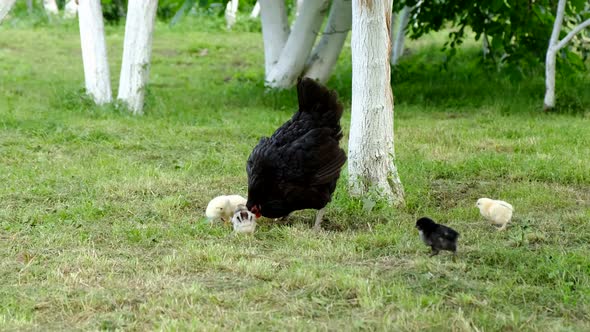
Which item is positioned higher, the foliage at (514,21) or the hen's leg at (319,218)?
the foliage at (514,21)

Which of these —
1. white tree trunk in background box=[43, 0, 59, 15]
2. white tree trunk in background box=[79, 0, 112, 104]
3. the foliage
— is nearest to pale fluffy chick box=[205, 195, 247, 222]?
white tree trunk in background box=[79, 0, 112, 104]

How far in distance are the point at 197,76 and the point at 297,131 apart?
12.5m

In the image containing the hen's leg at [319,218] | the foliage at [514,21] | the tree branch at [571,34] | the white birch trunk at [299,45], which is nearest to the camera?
the hen's leg at [319,218]

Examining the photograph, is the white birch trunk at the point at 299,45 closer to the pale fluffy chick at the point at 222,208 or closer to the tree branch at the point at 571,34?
the tree branch at the point at 571,34

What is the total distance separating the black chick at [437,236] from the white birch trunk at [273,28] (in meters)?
10.2

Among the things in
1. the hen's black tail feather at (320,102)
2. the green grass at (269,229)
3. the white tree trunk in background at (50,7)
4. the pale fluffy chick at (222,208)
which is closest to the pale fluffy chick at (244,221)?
the green grass at (269,229)

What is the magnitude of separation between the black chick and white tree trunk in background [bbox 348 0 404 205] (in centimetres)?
158

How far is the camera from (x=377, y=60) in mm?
8023

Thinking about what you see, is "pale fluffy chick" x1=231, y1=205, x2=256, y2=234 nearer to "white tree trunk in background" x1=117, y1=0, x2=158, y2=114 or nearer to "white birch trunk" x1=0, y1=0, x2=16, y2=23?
"white birch trunk" x1=0, y1=0, x2=16, y2=23

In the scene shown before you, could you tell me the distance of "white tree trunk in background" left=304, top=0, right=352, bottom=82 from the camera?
50.5 ft

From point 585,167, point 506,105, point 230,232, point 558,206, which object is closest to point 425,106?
point 506,105

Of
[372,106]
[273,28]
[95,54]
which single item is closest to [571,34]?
[273,28]

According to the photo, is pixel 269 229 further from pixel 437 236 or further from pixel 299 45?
pixel 299 45

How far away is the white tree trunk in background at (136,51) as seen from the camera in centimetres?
1343
